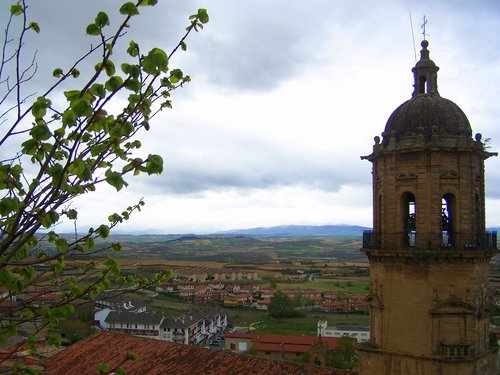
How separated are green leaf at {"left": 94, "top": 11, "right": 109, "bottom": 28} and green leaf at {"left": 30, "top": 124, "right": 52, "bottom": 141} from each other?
0.84 m

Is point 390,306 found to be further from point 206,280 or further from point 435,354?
point 206,280

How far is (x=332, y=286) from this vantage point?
113312 millimetres

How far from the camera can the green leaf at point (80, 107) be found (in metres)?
3.62

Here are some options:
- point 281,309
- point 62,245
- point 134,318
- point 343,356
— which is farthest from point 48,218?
point 281,309

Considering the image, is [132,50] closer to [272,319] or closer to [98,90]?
[98,90]

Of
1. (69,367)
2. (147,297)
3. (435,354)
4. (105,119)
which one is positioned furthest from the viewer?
(147,297)

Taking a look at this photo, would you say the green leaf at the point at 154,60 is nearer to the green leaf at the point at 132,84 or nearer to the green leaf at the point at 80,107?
the green leaf at the point at 132,84

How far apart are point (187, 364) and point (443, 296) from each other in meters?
8.09

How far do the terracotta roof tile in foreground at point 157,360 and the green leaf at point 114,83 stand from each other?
11213 millimetres

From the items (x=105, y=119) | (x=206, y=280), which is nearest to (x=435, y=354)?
(x=105, y=119)

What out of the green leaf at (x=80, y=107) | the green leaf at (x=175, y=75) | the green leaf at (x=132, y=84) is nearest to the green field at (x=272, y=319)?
the green leaf at (x=175, y=75)

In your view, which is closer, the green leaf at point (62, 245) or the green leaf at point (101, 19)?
the green leaf at point (101, 19)

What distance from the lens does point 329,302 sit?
8850cm

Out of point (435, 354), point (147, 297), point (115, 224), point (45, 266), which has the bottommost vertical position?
point (147, 297)
